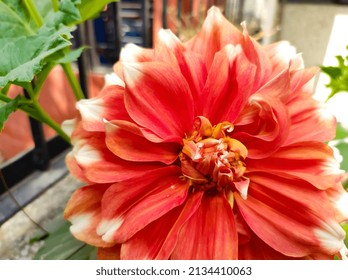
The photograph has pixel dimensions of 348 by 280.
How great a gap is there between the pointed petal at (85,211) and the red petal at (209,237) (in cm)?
6

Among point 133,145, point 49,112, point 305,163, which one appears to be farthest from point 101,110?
point 49,112

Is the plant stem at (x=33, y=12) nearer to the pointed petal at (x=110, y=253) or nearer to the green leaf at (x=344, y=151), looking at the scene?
the pointed petal at (x=110, y=253)

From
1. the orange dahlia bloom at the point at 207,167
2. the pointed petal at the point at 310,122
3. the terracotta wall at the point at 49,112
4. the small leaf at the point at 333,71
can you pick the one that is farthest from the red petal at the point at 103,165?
the terracotta wall at the point at 49,112

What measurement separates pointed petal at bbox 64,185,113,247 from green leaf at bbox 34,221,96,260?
11cm

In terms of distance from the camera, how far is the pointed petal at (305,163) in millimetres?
239

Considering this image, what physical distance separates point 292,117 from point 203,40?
0.10 m

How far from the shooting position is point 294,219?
0.75ft

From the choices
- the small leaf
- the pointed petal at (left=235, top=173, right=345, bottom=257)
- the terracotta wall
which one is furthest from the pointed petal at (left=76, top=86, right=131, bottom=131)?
the terracotta wall

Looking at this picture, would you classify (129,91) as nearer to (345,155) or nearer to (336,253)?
(336,253)

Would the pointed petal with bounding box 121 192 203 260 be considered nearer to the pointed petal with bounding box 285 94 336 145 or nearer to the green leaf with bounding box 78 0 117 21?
the pointed petal with bounding box 285 94 336 145

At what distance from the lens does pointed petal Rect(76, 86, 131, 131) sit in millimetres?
256

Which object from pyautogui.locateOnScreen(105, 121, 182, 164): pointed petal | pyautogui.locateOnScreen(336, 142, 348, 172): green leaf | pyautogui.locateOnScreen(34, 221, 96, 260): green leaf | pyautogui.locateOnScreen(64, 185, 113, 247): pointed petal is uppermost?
pyautogui.locateOnScreen(105, 121, 182, 164): pointed petal

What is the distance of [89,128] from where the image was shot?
0.26 metres
